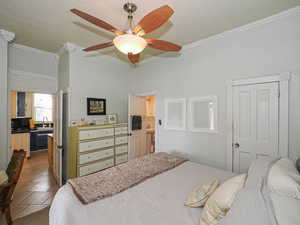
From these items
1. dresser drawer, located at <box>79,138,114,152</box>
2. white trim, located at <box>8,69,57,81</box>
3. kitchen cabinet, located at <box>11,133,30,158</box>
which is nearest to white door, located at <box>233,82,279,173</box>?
dresser drawer, located at <box>79,138,114,152</box>

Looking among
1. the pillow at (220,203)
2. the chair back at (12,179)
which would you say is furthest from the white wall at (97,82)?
the pillow at (220,203)

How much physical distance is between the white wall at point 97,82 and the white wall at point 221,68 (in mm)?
843

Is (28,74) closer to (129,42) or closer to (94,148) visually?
(94,148)

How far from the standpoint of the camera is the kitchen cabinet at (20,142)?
4.40m

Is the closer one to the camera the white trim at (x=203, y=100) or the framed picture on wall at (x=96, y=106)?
the white trim at (x=203, y=100)

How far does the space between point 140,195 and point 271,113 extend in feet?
6.97

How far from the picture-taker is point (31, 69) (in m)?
3.05

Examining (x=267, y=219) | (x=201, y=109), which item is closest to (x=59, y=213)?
(x=267, y=219)

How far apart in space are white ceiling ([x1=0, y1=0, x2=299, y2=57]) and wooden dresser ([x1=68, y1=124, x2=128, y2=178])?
5.79 feet

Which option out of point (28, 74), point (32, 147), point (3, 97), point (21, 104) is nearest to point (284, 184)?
point (3, 97)

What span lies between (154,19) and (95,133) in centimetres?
232

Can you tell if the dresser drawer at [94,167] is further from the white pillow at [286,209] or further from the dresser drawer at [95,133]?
the white pillow at [286,209]

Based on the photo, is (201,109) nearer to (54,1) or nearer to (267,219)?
(267,219)

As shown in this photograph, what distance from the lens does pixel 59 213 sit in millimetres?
1089
